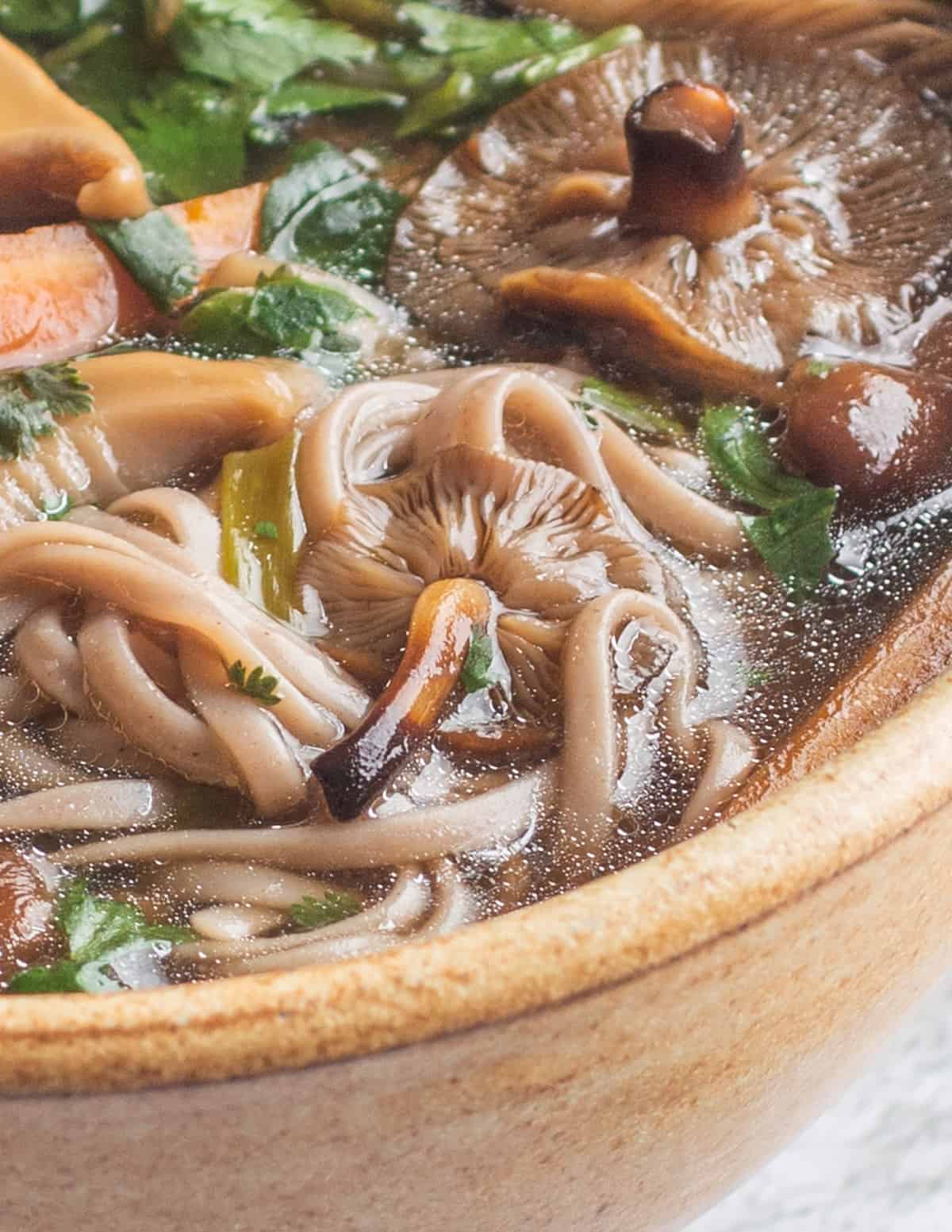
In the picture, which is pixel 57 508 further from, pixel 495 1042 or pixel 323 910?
pixel 495 1042

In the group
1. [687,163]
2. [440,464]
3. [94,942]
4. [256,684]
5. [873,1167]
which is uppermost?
[687,163]

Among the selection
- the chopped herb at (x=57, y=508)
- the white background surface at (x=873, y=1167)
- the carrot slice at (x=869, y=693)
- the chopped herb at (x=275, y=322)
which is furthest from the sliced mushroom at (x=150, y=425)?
the white background surface at (x=873, y=1167)

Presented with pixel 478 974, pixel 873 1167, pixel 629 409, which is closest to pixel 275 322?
pixel 629 409

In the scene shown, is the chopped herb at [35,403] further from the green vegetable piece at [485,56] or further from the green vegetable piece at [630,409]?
the green vegetable piece at [485,56]

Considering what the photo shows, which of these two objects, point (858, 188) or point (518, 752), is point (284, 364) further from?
point (858, 188)

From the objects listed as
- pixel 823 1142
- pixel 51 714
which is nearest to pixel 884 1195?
pixel 823 1142

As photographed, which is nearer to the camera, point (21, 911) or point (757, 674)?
point (21, 911)
